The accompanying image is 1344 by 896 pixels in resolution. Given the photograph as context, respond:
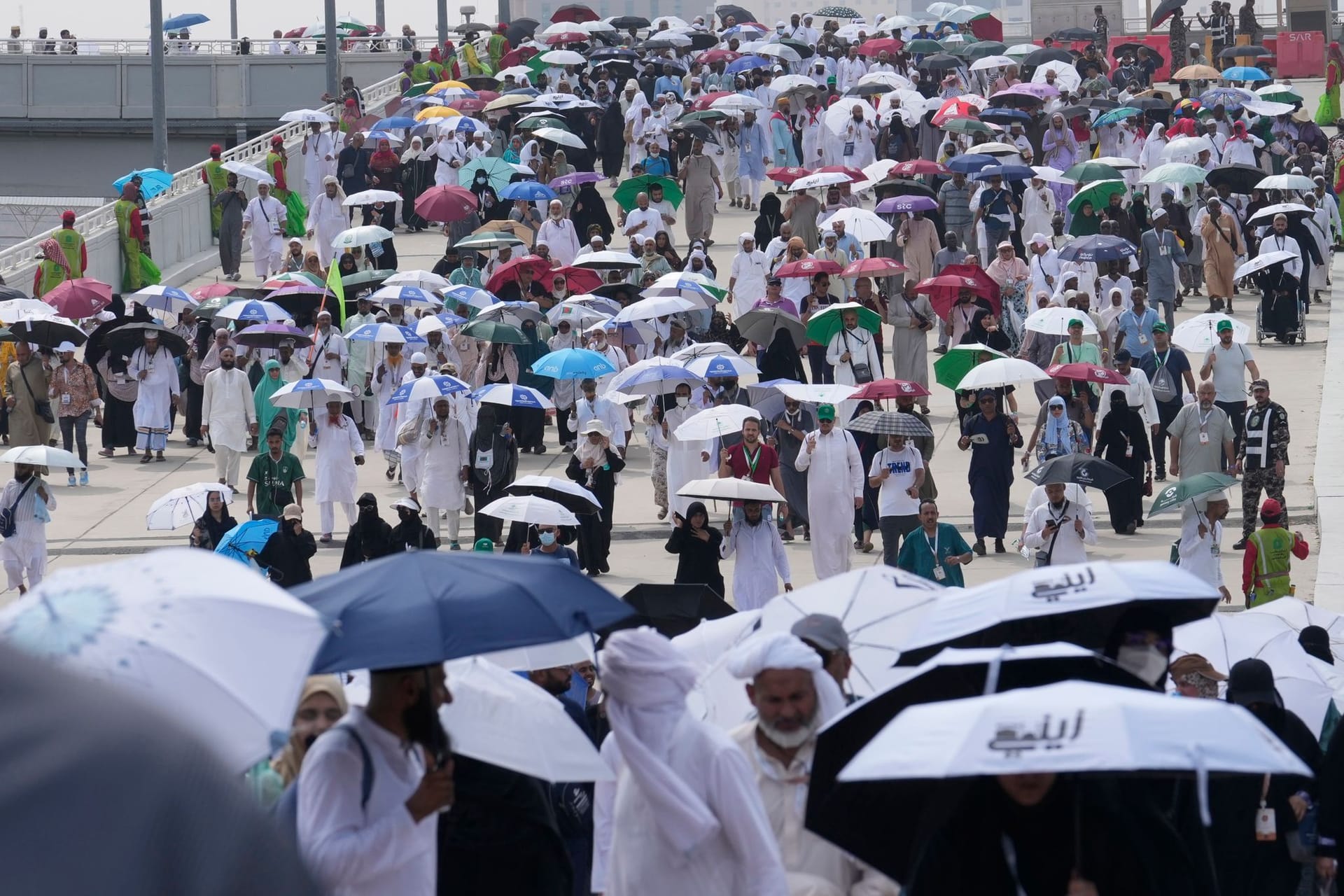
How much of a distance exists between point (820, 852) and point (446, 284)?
18599mm

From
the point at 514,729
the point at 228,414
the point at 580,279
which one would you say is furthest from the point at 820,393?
the point at 514,729

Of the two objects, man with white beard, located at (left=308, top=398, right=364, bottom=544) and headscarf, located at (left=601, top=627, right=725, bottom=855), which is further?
man with white beard, located at (left=308, top=398, right=364, bottom=544)

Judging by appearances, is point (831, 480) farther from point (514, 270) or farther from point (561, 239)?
point (561, 239)

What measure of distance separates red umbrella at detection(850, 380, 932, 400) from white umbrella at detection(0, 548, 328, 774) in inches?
543

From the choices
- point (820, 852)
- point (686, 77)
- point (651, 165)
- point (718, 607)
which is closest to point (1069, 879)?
point (820, 852)

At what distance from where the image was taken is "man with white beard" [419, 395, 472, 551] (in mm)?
17906

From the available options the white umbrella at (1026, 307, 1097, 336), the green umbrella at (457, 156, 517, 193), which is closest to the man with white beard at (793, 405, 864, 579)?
the white umbrella at (1026, 307, 1097, 336)

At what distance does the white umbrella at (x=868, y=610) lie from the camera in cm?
651

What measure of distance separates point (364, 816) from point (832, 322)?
50.1 feet

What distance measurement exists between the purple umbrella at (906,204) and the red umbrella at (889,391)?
8876mm

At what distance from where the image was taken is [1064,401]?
57.5ft

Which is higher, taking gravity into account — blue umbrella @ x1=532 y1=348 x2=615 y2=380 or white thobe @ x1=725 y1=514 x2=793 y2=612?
blue umbrella @ x1=532 y1=348 x2=615 y2=380

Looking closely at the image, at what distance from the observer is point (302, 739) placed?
4660 millimetres

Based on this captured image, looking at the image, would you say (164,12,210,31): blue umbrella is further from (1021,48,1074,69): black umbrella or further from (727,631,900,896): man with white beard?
(727,631,900,896): man with white beard
